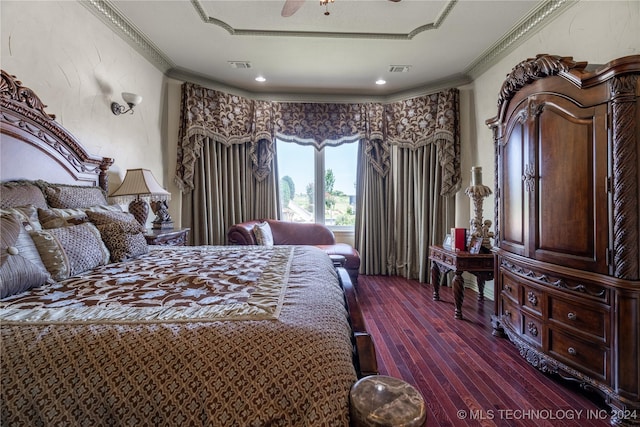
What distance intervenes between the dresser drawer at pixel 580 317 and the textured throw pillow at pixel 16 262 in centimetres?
275

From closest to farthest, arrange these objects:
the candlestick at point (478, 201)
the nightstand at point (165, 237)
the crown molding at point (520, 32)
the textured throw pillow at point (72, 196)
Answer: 1. the textured throw pillow at point (72, 196)
2. the crown molding at point (520, 32)
3. the nightstand at point (165, 237)
4. the candlestick at point (478, 201)

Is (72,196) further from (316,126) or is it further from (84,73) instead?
(316,126)

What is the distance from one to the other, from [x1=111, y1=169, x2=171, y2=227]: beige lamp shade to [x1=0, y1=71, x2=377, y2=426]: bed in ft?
3.50

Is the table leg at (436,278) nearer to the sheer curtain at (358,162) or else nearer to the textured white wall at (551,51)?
the textured white wall at (551,51)

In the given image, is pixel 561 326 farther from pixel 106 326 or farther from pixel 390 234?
pixel 390 234

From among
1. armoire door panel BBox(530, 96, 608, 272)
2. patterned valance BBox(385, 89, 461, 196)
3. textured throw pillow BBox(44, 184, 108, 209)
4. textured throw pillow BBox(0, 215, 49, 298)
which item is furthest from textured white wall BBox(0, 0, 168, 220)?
armoire door panel BBox(530, 96, 608, 272)

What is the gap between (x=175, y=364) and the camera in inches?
31.0

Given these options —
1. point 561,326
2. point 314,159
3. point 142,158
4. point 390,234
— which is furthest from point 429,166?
point 142,158

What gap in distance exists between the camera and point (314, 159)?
4789 mm

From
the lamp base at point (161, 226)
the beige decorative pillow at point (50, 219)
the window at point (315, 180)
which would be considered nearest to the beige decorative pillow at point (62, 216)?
the beige decorative pillow at point (50, 219)

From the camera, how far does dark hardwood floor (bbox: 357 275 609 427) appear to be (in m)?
1.62

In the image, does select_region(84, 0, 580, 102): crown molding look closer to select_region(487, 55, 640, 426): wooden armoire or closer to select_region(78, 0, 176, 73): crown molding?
select_region(78, 0, 176, 73): crown molding

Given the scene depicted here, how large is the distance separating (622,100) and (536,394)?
1.69 metres

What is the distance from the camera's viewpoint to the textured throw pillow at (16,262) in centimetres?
118
